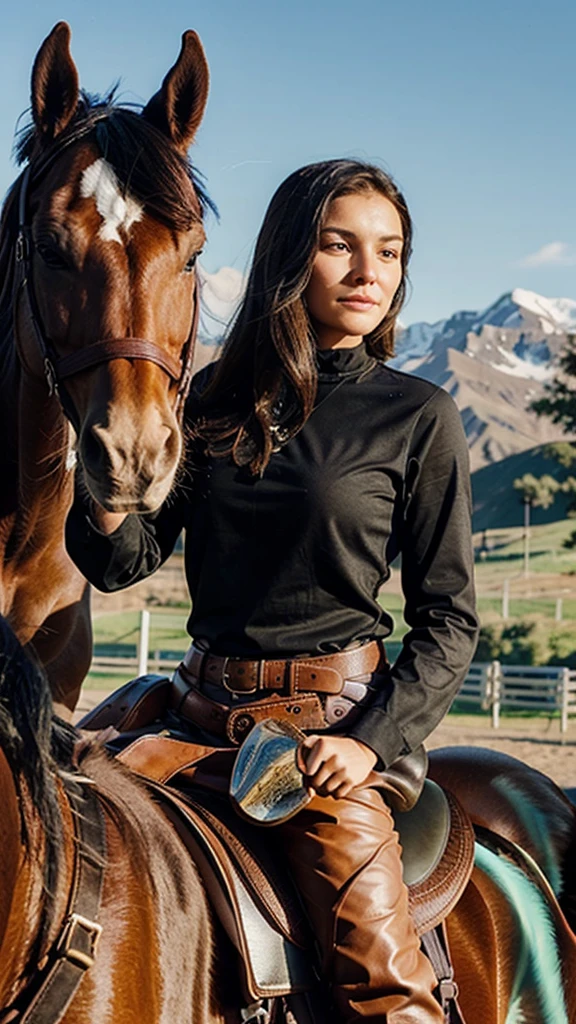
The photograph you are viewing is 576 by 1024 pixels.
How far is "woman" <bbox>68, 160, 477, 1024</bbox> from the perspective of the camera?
1989 mm

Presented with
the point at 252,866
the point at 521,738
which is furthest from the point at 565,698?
the point at 252,866

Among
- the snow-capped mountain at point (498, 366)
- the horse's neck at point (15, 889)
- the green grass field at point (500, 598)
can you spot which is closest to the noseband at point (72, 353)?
the horse's neck at point (15, 889)

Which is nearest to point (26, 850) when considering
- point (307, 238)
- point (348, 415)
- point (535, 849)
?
point (348, 415)

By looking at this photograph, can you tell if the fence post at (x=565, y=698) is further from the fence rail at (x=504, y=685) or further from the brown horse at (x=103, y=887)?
the brown horse at (x=103, y=887)

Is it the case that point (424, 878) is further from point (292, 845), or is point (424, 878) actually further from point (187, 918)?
point (187, 918)

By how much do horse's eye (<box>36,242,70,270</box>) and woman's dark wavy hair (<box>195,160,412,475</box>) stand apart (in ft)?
2.05

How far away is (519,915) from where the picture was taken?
2486 millimetres

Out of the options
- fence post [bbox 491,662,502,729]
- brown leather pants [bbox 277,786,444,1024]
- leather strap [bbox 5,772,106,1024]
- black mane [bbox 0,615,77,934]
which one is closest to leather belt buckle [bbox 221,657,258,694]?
brown leather pants [bbox 277,786,444,1024]

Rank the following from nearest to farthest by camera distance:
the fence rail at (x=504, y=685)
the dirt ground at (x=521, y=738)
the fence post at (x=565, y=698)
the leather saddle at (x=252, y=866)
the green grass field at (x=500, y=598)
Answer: the leather saddle at (x=252, y=866) → the dirt ground at (x=521, y=738) → the fence post at (x=565, y=698) → the fence rail at (x=504, y=685) → the green grass field at (x=500, y=598)

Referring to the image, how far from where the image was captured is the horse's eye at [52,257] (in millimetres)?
2891

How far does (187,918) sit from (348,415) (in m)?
0.99

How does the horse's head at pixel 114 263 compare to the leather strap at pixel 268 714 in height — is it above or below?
above

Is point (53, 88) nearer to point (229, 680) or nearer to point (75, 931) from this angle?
point (229, 680)

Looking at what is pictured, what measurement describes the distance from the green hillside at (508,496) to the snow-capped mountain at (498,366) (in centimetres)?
375
